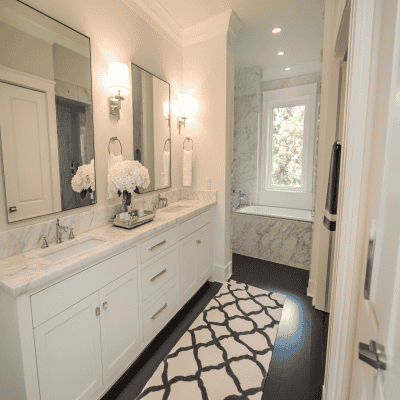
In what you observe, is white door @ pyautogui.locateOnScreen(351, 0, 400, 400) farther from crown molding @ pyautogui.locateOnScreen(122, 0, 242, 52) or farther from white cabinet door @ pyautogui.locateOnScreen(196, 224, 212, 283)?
crown molding @ pyautogui.locateOnScreen(122, 0, 242, 52)

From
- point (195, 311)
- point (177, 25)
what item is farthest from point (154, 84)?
point (195, 311)

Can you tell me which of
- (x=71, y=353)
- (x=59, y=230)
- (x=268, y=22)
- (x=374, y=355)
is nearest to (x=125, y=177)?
(x=59, y=230)

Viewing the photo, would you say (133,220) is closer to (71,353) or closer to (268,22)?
(71,353)

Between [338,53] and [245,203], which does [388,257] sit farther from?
[245,203]

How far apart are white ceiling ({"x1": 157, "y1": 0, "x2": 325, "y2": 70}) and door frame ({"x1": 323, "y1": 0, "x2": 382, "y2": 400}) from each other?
1.87 meters

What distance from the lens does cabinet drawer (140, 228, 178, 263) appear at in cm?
165

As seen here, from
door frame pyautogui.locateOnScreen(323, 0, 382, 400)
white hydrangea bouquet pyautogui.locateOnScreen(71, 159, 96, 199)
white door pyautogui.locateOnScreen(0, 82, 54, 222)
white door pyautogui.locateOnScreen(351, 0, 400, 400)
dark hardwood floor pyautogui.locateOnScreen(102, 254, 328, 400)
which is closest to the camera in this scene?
white door pyautogui.locateOnScreen(351, 0, 400, 400)

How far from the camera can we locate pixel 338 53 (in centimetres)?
191

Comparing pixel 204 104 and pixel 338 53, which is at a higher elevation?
pixel 338 53

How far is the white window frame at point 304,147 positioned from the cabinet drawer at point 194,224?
6.33 ft

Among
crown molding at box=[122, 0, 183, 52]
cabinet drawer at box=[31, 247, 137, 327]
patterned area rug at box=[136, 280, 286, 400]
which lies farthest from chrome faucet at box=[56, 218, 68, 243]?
crown molding at box=[122, 0, 183, 52]

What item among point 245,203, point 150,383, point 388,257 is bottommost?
point 150,383

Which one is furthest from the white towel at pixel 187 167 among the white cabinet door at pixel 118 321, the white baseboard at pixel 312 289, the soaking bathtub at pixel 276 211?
the white baseboard at pixel 312 289

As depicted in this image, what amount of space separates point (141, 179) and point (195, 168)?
1121 mm
